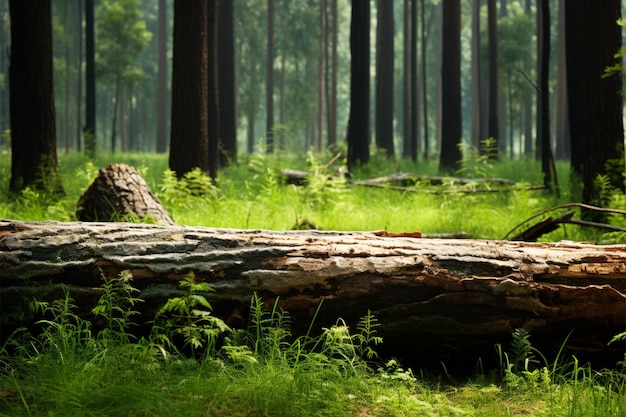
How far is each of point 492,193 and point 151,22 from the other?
176 ft

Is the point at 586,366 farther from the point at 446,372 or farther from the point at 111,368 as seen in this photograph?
the point at 111,368

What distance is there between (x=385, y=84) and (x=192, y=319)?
21721mm

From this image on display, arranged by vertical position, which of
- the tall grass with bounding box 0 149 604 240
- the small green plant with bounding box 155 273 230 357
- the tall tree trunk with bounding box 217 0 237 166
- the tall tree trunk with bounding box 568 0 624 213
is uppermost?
the tall tree trunk with bounding box 217 0 237 166

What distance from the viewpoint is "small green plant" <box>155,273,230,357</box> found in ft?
13.2

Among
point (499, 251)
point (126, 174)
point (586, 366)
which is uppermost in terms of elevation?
point (126, 174)

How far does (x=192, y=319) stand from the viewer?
4301mm

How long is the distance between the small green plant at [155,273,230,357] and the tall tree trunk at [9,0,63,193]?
279 inches

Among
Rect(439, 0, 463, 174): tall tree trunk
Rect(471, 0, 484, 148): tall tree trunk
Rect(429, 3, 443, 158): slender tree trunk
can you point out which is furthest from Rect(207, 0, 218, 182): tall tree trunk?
Rect(429, 3, 443, 158): slender tree trunk

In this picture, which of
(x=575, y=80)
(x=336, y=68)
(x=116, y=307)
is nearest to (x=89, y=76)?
(x=336, y=68)

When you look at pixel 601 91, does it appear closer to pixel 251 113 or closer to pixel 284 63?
pixel 251 113

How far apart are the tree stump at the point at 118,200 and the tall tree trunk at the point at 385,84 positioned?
57.7 ft

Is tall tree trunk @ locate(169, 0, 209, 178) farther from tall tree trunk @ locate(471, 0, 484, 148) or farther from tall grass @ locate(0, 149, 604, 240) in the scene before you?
tall tree trunk @ locate(471, 0, 484, 148)

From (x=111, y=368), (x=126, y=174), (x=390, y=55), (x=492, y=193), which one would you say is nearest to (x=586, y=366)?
(x=111, y=368)

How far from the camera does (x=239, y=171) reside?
59.3 feet
